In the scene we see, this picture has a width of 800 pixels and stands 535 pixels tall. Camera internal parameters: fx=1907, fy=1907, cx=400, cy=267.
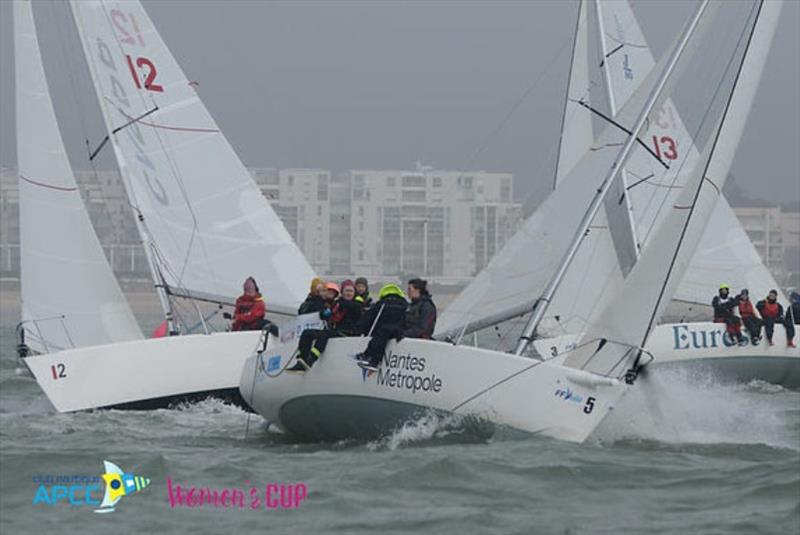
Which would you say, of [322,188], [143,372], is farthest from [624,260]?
[322,188]

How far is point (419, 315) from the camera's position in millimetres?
10422

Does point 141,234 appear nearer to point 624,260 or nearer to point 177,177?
point 177,177

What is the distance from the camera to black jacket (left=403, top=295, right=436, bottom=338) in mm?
10375

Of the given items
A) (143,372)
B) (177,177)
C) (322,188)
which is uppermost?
(322,188)

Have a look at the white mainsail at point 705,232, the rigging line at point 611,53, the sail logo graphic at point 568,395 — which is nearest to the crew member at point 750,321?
the white mainsail at point 705,232

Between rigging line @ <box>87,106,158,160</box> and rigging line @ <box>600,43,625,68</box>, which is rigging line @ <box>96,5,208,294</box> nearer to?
rigging line @ <box>87,106,158,160</box>

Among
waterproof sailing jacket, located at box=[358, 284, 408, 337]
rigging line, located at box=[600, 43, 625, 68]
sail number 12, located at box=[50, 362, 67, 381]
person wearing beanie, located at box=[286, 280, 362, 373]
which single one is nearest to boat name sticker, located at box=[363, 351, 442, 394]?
waterproof sailing jacket, located at box=[358, 284, 408, 337]

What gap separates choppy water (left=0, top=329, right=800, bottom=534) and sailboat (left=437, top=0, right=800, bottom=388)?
1342mm

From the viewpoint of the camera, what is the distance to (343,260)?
298ft

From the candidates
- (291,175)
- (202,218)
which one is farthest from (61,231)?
(291,175)

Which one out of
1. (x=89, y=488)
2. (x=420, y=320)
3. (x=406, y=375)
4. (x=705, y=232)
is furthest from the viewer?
(x=705, y=232)

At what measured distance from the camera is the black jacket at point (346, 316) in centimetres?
1063

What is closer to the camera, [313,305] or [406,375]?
[406,375]

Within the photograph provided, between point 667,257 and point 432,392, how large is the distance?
139cm
